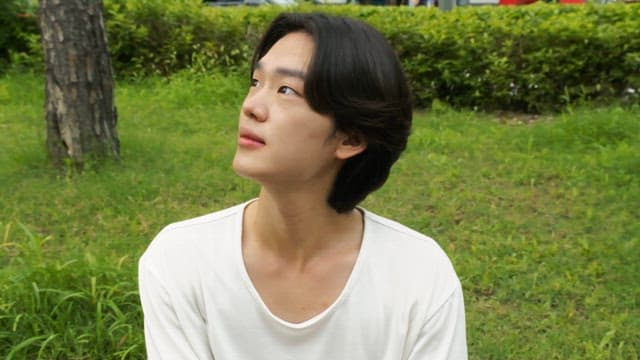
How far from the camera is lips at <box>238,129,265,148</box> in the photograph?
1.66 meters

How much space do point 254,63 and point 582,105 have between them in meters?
5.70

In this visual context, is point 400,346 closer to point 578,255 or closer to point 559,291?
point 559,291

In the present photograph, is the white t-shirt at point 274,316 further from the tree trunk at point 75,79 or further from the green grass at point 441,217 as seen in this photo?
the tree trunk at point 75,79

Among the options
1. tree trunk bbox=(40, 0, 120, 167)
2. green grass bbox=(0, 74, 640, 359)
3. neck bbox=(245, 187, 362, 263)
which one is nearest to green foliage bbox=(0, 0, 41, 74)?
green grass bbox=(0, 74, 640, 359)

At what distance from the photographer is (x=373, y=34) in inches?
67.2

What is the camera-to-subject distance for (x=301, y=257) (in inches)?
71.9

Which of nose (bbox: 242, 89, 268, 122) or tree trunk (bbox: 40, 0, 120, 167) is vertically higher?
nose (bbox: 242, 89, 268, 122)

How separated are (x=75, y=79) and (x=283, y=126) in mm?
3629

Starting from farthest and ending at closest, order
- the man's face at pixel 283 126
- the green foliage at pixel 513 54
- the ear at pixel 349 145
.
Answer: the green foliage at pixel 513 54
the ear at pixel 349 145
the man's face at pixel 283 126

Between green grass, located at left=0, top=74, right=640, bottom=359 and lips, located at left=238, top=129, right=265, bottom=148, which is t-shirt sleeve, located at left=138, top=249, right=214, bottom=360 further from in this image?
green grass, located at left=0, top=74, right=640, bottom=359

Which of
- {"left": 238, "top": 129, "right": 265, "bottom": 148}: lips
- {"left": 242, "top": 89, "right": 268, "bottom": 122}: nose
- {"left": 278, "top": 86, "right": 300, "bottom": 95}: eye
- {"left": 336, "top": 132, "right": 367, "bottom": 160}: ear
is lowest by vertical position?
{"left": 336, "top": 132, "right": 367, "bottom": 160}: ear

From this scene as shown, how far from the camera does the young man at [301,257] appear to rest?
1.67 m

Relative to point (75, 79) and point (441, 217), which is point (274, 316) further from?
point (75, 79)

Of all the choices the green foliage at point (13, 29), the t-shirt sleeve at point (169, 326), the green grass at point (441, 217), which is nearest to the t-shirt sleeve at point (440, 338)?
the t-shirt sleeve at point (169, 326)
